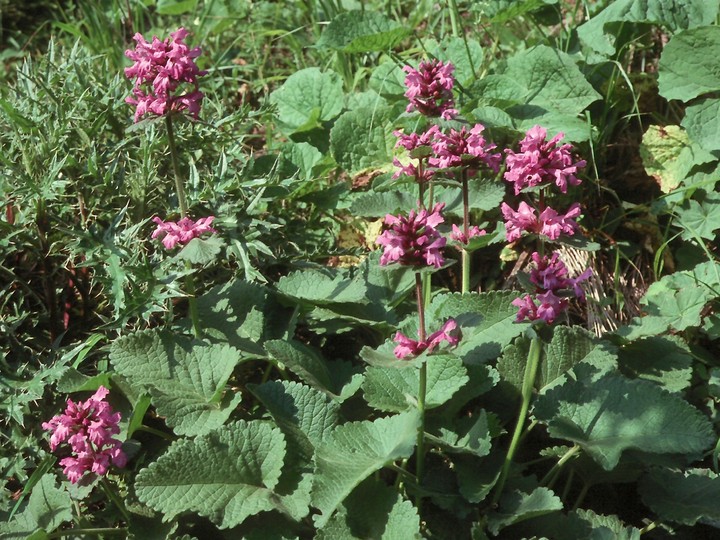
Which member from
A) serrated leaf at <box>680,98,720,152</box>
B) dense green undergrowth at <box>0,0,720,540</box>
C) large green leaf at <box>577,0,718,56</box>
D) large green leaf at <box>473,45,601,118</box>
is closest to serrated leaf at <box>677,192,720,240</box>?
dense green undergrowth at <box>0,0,720,540</box>

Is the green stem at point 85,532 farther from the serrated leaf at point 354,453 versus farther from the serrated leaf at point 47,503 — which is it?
the serrated leaf at point 354,453

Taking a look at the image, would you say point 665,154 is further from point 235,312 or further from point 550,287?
point 235,312

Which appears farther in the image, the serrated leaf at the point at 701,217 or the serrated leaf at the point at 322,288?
the serrated leaf at the point at 701,217

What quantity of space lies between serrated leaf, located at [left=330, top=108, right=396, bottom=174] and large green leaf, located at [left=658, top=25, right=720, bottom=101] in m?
1.02

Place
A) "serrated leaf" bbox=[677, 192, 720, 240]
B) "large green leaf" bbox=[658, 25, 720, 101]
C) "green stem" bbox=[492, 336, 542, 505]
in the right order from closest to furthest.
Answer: "green stem" bbox=[492, 336, 542, 505], "serrated leaf" bbox=[677, 192, 720, 240], "large green leaf" bbox=[658, 25, 720, 101]

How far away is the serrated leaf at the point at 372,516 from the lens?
6.70 feet

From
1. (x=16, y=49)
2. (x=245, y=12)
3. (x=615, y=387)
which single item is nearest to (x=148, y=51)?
(x=615, y=387)

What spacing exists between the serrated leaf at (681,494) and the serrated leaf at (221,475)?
0.96 metres

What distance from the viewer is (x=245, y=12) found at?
168 inches

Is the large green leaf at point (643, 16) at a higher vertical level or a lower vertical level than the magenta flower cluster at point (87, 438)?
higher

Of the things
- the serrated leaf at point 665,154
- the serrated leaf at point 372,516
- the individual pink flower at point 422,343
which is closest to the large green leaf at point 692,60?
the serrated leaf at point 665,154

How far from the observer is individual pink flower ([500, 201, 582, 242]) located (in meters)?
2.03

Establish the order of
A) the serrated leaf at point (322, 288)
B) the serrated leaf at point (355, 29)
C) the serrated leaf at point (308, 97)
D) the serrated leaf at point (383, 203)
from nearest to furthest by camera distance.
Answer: the serrated leaf at point (322, 288) < the serrated leaf at point (383, 203) < the serrated leaf at point (355, 29) < the serrated leaf at point (308, 97)

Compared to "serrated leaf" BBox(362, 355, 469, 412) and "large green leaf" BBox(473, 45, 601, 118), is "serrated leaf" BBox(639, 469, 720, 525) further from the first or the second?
"large green leaf" BBox(473, 45, 601, 118)
